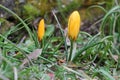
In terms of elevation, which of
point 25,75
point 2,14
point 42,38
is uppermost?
point 2,14

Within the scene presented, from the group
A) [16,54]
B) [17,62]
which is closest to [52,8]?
[16,54]

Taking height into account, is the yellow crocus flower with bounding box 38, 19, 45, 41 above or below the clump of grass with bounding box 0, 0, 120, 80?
above

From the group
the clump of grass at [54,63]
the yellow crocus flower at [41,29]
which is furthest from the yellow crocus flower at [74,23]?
the yellow crocus flower at [41,29]

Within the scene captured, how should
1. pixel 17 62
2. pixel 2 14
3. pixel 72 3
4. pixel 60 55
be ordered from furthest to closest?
1. pixel 72 3
2. pixel 2 14
3. pixel 60 55
4. pixel 17 62

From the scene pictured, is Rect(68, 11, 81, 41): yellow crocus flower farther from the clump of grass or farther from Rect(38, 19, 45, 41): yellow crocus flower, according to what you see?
Rect(38, 19, 45, 41): yellow crocus flower

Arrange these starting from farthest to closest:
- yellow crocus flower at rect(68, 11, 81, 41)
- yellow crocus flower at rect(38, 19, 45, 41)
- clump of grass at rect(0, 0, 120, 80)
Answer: yellow crocus flower at rect(38, 19, 45, 41)
yellow crocus flower at rect(68, 11, 81, 41)
clump of grass at rect(0, 0, 120, 80)

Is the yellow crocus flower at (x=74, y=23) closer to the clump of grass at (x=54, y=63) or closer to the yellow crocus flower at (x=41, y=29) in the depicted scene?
the clump of grass at (x=54, y=63)

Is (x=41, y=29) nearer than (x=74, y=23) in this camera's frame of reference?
No

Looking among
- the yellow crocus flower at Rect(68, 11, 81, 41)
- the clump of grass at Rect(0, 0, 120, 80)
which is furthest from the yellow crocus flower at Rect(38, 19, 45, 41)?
the yellow crocus flower at Rect(68, 11, 81, 41)

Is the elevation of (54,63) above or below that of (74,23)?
below

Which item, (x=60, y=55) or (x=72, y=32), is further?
(x=60, y=55)

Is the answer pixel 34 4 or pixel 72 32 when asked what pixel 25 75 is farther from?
pixel 34 4
